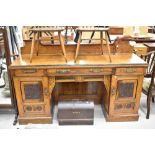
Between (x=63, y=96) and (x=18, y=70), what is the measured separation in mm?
806

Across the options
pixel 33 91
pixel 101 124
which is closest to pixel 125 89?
pixel 101 124

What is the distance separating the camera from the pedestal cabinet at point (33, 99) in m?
1.86

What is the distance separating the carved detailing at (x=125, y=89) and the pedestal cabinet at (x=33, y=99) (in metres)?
0.78

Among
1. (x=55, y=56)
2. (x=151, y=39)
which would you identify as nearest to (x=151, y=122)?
(x=55, y=56)

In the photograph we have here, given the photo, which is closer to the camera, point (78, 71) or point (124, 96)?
point (78, 71)

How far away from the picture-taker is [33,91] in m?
1.91

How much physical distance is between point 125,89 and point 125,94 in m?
0.06

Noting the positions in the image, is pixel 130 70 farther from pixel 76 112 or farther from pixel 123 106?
pixel 76 112

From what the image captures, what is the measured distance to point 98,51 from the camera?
214 centimetres

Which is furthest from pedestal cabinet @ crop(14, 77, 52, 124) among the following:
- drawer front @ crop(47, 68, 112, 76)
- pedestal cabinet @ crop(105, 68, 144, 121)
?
pedestal cabinet @ crop(105, 68, 144, 121)

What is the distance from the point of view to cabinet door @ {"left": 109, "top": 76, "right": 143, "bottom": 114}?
6.26ft

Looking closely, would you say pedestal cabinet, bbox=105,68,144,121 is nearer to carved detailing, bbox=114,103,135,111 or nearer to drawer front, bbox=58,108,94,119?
carved detailing, bbox=114,103,135,111
